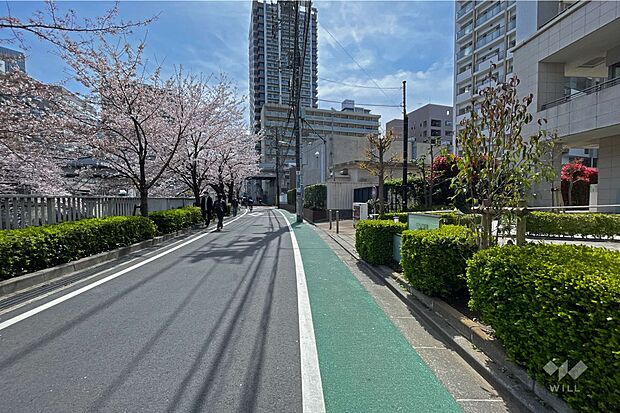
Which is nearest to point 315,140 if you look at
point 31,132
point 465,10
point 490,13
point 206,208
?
point 206,208

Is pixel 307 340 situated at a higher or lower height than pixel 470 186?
lower

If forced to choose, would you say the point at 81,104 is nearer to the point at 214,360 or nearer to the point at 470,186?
the point at 214,360

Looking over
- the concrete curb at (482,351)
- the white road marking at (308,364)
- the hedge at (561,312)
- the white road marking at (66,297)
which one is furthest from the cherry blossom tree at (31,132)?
the hedge at (561,312)

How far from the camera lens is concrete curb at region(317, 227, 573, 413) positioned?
7.73ft

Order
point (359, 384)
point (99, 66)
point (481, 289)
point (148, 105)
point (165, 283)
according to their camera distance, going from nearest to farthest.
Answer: point (359, 384), point (481, 289), point (165, 283), point (99, 66), point (148, 105)

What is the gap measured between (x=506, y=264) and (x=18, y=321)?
18.6 ft

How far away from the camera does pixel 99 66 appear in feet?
32.5

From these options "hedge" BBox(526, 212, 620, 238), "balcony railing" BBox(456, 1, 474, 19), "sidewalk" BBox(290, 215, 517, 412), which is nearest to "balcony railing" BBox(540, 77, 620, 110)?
"hedge" BBox(526, 212, 620, 238)

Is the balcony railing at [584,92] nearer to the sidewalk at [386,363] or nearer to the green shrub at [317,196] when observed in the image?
the green shrub at [317,196]

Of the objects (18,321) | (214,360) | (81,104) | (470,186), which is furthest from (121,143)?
(470,186)

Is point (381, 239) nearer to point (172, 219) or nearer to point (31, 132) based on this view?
point (172, 219)

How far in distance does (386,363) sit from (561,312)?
1.56 m

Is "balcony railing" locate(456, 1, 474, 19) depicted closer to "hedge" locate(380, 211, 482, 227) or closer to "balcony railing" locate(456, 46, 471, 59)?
"balcony railing" locate(456, 46, 471, 59)
